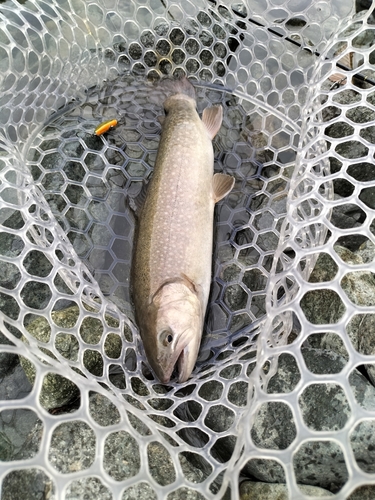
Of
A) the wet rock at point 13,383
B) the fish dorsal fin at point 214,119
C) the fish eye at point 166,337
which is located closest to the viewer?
the fish eye at point 166,337

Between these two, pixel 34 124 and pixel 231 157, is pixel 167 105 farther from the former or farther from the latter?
pixel 34 124

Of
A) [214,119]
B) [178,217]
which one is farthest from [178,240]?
[214,119]

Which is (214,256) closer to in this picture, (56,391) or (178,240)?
(178,240)

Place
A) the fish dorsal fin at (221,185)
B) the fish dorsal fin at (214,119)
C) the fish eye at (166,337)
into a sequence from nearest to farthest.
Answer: the fish eye at (166,337), the fish dorsal fin at (221,185), the fish dorsal fin at (214,119)

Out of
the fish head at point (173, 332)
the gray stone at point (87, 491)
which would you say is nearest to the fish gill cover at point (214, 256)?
the gray stone at point (87, 491)

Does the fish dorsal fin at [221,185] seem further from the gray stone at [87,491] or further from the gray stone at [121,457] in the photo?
the gray stone at [87,491]

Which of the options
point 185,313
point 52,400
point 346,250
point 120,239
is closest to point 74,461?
point 52,400

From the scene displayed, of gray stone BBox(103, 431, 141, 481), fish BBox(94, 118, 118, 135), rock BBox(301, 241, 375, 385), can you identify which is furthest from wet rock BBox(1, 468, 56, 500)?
fish BBox(94, 118, 118, 135)
